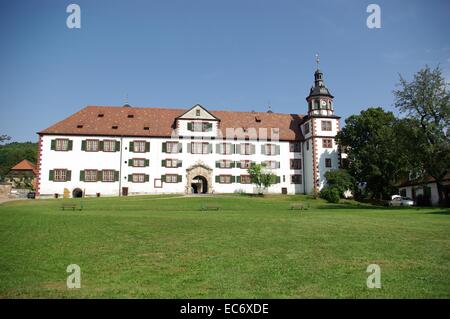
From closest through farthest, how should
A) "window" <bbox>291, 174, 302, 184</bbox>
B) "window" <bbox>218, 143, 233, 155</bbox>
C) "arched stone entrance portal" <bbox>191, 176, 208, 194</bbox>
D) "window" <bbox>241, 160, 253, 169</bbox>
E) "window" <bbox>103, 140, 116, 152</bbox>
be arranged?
"window" <bbox>103, 140, 116, 152</bbox> < "window" <bbox>218, 143, 233, 155</bbox> < "window" <bbox>241, 160, 253, 169</bbox> < "arched stone entrance portal" <bbox>191, 176, 208, 194</bbox> < "window" <bbox>291, 174, 302, 184</bbox>

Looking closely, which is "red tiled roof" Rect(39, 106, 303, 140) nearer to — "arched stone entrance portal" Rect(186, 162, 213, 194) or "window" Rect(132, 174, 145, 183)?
"window" Rect(132, 174, 145, 183)

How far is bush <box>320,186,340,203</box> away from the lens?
45125mm

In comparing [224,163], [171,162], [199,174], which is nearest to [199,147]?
[199,174]

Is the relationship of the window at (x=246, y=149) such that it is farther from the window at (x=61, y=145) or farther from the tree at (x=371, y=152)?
the window at (x=61, y=145)

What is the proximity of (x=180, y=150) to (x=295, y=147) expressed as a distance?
1753 cm

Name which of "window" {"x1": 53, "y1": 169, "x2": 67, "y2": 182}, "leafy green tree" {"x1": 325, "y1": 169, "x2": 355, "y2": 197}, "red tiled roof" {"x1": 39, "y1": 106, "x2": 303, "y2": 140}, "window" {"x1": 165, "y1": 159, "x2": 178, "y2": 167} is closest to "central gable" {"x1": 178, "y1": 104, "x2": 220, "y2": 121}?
"red tiled roof" {"x1": 39, "y1": 106, "x2": 303, "y2": 140}

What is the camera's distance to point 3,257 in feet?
32.0

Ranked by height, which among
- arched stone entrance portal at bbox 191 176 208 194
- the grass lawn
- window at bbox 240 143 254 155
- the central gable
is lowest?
the grass lawn

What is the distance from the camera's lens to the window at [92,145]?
48.6 meters

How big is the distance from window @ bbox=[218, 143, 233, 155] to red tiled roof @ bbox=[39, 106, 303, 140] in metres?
2.40

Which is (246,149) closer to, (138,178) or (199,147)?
(199,147)

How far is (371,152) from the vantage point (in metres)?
46.8
